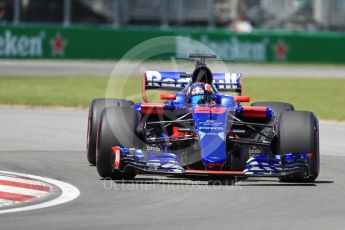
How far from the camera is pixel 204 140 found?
1133 centimetres

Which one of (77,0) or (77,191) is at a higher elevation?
(77,0)

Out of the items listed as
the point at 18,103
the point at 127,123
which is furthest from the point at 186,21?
the point at 127,123

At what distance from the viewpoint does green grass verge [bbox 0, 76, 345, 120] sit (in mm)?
24281

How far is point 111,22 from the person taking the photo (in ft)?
143

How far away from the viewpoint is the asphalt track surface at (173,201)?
8711 mm

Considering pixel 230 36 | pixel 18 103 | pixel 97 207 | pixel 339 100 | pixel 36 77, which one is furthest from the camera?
pixel 230 36

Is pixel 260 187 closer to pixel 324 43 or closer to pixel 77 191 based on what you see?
pixel 77 191

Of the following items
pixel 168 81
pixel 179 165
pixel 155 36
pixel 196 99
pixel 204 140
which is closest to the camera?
pixel 179 165

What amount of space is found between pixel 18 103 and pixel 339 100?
372 inches

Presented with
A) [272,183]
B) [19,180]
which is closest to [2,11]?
[19,180]

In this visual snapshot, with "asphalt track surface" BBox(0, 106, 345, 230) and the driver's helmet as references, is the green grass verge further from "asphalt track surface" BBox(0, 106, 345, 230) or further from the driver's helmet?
the driver's helmet

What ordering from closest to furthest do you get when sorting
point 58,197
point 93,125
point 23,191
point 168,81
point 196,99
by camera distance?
1. point 58,197
2. point 23,191
3. point 196,99
4. point 93,125
5. point 168,81

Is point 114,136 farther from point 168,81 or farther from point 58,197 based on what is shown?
point 168,81

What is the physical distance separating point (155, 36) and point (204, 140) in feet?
101
